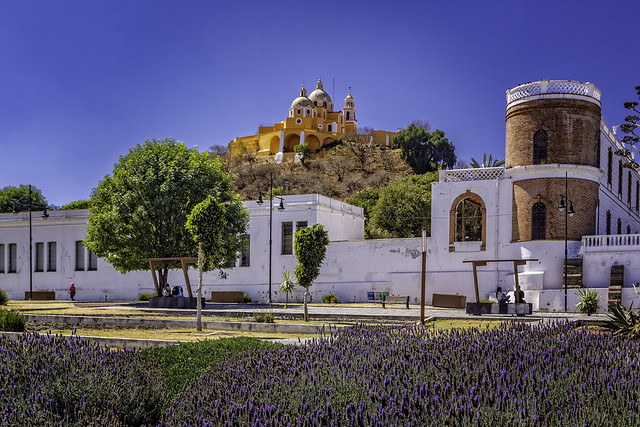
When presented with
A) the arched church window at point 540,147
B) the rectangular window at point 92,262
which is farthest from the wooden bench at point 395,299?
the rectangular window at point 92,262

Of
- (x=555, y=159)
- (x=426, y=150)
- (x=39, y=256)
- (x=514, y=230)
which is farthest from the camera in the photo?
(x=426, y=150)

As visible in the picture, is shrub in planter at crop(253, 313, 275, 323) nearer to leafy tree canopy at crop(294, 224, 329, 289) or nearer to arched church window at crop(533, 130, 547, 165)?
leafy tree canopy at crop(294, 224, 329, 289)

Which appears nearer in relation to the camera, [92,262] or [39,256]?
[92,262]

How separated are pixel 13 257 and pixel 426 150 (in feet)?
198

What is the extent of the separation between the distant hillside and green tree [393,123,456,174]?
5.87 ft

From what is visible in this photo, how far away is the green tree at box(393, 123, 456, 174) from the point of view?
302 feet

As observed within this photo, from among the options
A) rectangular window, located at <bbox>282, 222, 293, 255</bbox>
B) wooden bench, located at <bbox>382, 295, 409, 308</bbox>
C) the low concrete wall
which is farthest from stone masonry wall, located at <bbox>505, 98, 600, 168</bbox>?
the low concrete wall

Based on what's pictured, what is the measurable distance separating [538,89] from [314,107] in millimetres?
78634

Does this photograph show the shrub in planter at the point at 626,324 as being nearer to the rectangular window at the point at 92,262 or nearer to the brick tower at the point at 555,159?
the brick tower at the point at 555,159

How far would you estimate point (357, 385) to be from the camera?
248 inches

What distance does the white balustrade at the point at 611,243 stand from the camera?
107 feet

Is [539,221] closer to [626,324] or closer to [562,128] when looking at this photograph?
[562,128]

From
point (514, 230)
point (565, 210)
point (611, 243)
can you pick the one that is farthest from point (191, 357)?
point (514, 230)

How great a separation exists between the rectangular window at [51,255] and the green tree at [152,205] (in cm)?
1279
